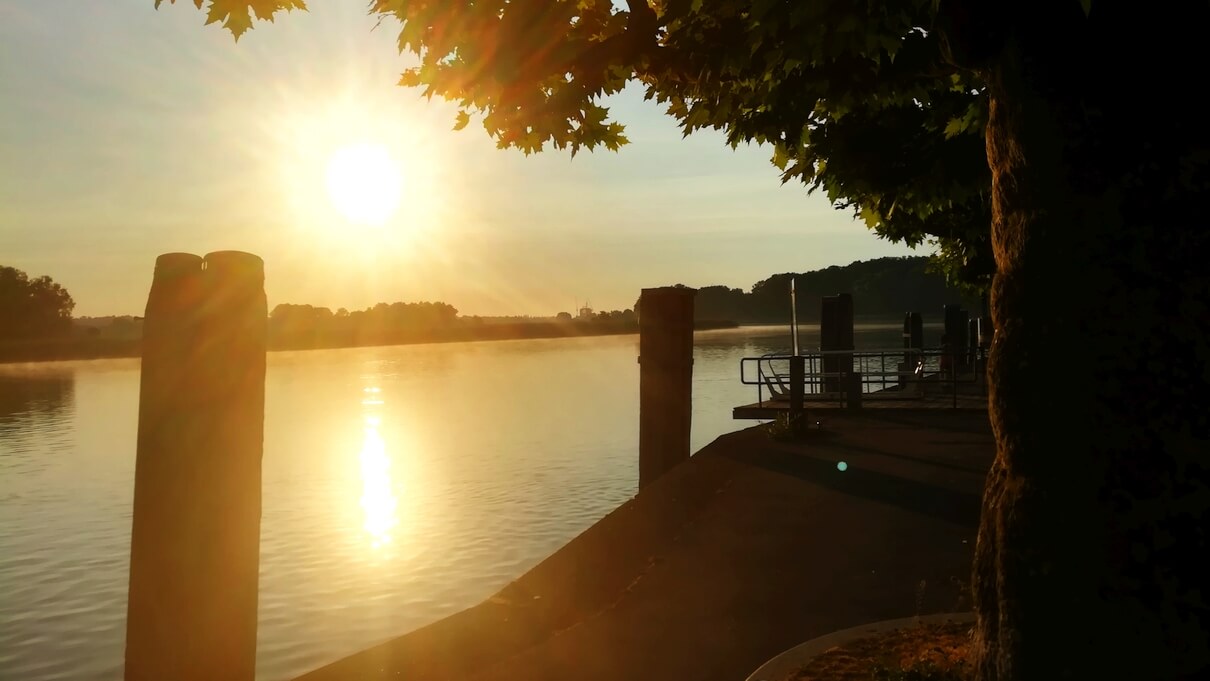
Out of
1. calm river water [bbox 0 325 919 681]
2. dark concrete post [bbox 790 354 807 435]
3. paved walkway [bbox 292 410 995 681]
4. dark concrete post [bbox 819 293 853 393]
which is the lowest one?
calm river water [bbox 0 325 919 681]

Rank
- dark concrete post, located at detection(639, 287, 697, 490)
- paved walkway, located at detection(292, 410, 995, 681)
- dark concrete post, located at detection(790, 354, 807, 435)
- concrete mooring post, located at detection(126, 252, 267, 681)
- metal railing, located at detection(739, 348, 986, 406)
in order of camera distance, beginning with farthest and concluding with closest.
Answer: metal railing, located at detection(739, 348, 986, 406) → dark concrete post, located at detection(790, 354, 807, 435) → dark concrete post, located at detection(639, 287, 697, 490) → paved walkway, located at detection(292, 410, 995, 681) → concrete mooring post, located at detection(126, 252, 267, 681)

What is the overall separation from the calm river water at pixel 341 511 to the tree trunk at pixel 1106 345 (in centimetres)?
1059

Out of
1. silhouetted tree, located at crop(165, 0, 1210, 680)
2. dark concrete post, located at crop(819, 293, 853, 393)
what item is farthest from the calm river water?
silhouetted tree, located at crop(165, 0, 1210, 680)

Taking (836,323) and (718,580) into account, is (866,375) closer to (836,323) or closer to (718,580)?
(836,323)

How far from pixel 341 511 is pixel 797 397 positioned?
37.7 ft

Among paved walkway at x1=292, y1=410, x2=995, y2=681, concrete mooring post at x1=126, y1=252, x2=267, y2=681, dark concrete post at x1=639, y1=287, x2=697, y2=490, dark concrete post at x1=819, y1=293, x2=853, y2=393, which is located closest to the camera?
Result: concrete mooring post at x1=126, y1=252, x2=267, y2=681

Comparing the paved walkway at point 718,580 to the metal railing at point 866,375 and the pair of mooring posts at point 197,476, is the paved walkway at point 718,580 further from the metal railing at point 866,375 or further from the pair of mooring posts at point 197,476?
the metal railing at point 866,375

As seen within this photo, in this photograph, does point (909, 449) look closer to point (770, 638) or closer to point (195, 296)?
point (770, 638)

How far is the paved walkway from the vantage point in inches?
290

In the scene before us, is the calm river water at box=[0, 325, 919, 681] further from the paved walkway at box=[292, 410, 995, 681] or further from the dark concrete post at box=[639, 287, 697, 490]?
the paved walkway at box=[292, 410, 995, 681]

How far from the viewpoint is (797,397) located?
1850 centimetres

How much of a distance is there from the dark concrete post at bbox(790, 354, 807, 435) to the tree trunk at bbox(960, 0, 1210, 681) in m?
13.3

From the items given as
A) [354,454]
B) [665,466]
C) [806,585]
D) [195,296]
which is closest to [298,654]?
[665,466]

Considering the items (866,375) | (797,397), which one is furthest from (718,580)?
(866,375)
